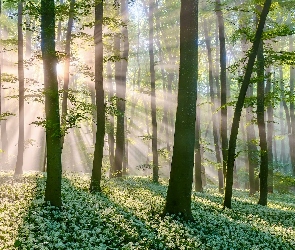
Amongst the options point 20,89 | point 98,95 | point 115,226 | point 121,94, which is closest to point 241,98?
point 98,95

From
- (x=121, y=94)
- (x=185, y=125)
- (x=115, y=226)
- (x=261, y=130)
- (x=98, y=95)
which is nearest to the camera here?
(x=115, y=226)

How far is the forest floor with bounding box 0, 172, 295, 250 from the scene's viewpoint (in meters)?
8.48

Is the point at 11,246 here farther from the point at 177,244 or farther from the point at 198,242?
the point at 198,242

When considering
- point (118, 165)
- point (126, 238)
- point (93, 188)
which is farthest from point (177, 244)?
point (118, 165)

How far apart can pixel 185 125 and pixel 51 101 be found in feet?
15.4

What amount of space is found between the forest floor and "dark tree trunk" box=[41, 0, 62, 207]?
0.82 meters

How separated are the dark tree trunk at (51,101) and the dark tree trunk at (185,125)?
402cm

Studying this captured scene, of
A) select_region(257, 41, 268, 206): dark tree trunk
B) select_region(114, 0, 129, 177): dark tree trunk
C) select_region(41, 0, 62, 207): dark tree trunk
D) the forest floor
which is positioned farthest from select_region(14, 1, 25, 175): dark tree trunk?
select_region(257, 41, 268, 206): dark tree trunk

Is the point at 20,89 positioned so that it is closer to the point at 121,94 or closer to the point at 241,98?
the point at 121,94

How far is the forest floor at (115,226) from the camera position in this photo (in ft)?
27.8

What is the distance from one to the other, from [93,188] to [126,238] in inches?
247

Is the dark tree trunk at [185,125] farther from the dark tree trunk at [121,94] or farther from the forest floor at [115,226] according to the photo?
the dark tree trunk at [121,94]

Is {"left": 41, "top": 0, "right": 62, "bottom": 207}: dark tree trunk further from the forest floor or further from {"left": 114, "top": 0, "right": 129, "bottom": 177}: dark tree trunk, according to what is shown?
{"left": 114, "top": 0, "right": 129, "bottom": 177}: dark tree trunk

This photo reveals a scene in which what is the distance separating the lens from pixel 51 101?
10.9 meters
